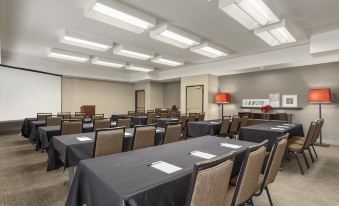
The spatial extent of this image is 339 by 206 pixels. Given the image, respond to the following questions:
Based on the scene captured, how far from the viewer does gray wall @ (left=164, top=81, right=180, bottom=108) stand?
1104cm

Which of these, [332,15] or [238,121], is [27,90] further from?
[332,15]

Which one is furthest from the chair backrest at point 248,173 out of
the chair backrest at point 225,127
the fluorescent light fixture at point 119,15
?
the chair backrest at point 225,127

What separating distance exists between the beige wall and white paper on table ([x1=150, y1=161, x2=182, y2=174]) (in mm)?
8682

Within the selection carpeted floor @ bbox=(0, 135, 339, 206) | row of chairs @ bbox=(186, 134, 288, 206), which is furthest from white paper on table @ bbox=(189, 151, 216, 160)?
carpeted floor @ bbox=(0, 135, 339, 206)

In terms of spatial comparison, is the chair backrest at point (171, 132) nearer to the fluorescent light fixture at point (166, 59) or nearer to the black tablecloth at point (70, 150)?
the black tablecloth at point (70, 150)

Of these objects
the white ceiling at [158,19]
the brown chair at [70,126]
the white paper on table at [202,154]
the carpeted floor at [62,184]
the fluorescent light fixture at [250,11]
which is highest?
the white ceiling at [158,19]

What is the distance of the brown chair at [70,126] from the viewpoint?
12.2 feet

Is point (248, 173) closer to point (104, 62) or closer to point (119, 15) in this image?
point (119, 15)

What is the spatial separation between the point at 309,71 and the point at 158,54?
16.6 ft

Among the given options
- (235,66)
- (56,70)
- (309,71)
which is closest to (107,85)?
(56,70)

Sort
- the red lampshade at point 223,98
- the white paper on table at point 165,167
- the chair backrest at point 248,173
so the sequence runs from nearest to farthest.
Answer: the chair backrest at point 248,173, the white paper on table at point 165,167, the red lampshade at point 223,98

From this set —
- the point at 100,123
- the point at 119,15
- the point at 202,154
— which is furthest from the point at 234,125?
the point at 119,15

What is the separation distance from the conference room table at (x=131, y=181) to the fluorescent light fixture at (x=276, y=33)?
3.35 meters

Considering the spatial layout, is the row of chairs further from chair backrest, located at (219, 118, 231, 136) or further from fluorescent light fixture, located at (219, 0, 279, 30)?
chair backrest, located at (219, 118, 231, 136)
